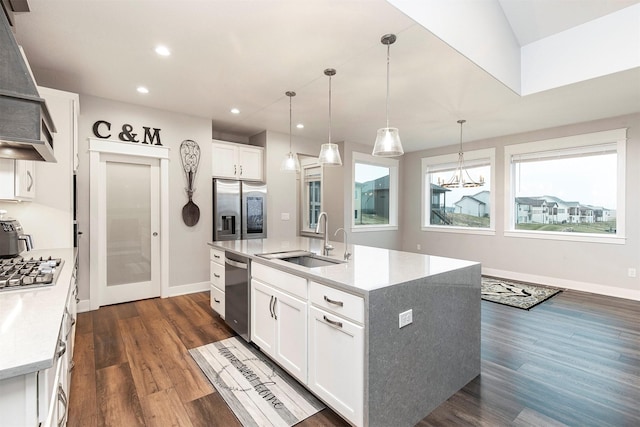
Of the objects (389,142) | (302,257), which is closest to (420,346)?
(302,257)

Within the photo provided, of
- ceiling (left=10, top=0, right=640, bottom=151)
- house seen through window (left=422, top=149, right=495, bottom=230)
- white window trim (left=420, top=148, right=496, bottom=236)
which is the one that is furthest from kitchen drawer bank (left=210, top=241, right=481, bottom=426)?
white window trim (left=420, top=148, right=496, bottom=236)

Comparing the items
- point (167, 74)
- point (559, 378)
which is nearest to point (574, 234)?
point (559, 378)

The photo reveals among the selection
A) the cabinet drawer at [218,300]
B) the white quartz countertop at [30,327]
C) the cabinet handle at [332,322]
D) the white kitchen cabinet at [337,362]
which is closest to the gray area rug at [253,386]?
the white kitchen cabinet at [337,362]

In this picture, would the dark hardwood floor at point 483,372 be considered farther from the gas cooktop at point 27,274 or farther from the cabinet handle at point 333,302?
the gas cooktop at point 27,274

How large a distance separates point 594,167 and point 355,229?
3978 mm

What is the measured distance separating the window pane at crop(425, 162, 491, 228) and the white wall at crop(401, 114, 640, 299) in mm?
269

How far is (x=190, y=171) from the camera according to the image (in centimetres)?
450

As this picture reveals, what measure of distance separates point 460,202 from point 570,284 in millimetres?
2298

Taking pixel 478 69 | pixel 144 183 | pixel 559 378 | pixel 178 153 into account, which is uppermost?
pixel 478 69

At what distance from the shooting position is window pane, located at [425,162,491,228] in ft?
19.5

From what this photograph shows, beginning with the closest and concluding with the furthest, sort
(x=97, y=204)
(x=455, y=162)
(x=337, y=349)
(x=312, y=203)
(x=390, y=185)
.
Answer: (x=337, y=349)
(x=97, y=204)
(x=455, y=162)
(x=312, y=203)
(x=390, y=185)

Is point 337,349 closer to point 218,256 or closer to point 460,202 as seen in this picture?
point 218,256

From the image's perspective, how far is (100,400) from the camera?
6.77 feet

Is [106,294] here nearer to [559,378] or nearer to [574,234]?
[559,378]
